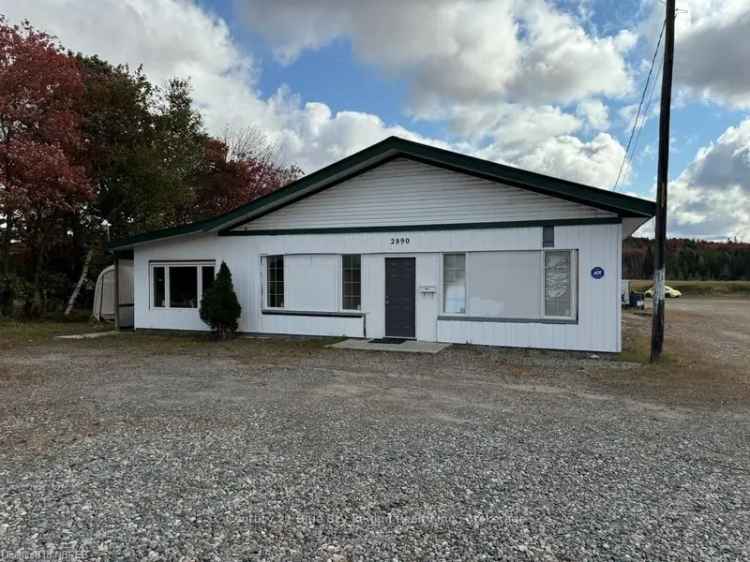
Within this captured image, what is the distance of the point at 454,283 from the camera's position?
437 inches

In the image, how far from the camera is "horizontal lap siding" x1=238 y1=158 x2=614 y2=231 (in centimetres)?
1034

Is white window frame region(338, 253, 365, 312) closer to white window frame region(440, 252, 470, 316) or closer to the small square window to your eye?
white window frame region(440, 252, 470, 316)

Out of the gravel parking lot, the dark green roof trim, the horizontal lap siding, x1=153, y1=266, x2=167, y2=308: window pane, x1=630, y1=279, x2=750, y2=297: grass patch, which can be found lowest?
the gravel parking lot

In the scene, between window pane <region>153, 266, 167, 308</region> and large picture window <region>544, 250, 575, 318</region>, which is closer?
large picture window <region>544, 250, 575, 318</region>

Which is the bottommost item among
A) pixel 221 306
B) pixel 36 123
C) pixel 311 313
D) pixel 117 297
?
pixel 311 313

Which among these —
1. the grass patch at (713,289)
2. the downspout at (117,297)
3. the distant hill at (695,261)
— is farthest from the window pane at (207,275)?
the distant hill at (695,261)

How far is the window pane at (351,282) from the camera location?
1183 cm

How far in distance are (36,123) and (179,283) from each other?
6313 mm

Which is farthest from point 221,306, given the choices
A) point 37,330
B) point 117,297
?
point 37,330

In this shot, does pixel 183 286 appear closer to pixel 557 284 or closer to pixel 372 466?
pixel 557 284

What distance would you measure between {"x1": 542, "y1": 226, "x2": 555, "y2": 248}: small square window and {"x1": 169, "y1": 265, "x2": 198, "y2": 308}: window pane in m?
8.44

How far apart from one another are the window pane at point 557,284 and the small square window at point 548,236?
0.62 ft

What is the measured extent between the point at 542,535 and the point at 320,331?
935 centimetres

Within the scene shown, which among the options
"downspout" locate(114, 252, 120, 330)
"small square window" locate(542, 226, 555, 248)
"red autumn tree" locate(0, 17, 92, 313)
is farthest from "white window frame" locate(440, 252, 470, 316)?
"red autumn tree" locate(0, 17, 92, 313)
